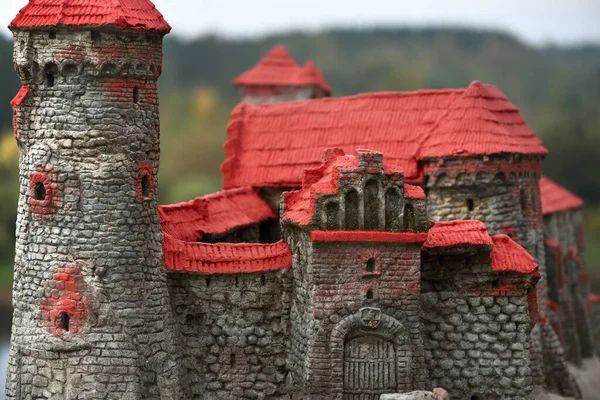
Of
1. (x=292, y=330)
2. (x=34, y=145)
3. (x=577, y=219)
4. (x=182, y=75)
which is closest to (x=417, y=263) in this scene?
(x=292, y=330)

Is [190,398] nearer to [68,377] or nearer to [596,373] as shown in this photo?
[68,377]

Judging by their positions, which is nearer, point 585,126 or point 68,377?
point 68,377

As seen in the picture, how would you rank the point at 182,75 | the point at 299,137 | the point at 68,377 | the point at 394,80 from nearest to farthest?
the point at 68,377
the point at 299,137
the point at 182,75
the point at 394,80

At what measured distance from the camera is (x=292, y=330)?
37781mm

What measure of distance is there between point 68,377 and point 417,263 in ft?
29.5

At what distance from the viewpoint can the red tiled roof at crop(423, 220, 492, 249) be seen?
1480 inches

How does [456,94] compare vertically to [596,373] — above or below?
above

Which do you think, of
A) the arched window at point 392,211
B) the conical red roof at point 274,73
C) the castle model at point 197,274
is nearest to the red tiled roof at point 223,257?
the castle model at point 197,274

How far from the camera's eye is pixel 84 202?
35.5 meters

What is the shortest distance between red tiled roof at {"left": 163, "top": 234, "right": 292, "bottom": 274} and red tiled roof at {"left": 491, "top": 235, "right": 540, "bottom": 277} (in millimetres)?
5378

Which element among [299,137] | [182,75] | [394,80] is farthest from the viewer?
[394,80]

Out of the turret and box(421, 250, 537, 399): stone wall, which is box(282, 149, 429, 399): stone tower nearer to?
box(421, 250, 537, 399): stone wall

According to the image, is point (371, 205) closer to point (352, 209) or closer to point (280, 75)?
point (352, 209)

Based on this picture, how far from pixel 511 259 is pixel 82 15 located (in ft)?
41.3
